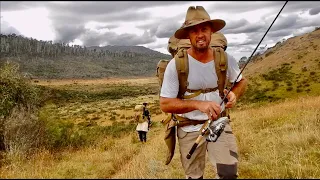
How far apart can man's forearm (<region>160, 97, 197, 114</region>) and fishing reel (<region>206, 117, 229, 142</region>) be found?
0.27 m

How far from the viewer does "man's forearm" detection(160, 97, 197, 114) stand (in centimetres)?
393

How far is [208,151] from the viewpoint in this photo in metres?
4.07

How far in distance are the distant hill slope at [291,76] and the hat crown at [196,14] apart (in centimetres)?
2442

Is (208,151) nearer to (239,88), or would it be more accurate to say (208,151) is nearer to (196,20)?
(239,88)

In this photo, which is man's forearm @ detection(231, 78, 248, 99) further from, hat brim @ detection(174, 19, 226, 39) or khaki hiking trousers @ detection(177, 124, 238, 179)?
hat brim @ detection(174, 19, 226, 39)

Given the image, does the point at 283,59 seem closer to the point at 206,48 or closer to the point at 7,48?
the point at 206,48

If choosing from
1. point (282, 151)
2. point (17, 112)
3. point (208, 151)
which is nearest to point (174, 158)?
point (282, 151)

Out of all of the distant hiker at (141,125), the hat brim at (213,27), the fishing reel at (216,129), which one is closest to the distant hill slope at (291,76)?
the distant hiker at (141,125)

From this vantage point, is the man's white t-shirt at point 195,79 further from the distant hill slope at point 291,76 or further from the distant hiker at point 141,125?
the distant hill slope at point 291,76

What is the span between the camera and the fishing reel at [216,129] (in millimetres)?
3850

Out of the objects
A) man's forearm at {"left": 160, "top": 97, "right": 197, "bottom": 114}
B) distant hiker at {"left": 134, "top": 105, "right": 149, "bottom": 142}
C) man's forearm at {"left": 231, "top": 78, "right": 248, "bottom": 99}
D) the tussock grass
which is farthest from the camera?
distant hiker at {"left": 134, "top": 105, "right": 149, "bottom": 142}

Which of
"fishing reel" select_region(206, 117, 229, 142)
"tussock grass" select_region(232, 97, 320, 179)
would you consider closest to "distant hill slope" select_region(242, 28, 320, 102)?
"tussock grass" select_region(232, 97, 320, 179)

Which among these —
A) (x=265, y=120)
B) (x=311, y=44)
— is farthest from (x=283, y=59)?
(x=265, y=120)

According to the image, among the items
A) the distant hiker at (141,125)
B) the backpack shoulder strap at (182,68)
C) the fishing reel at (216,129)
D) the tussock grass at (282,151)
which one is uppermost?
the backpack shoulder strap at (182,68)
